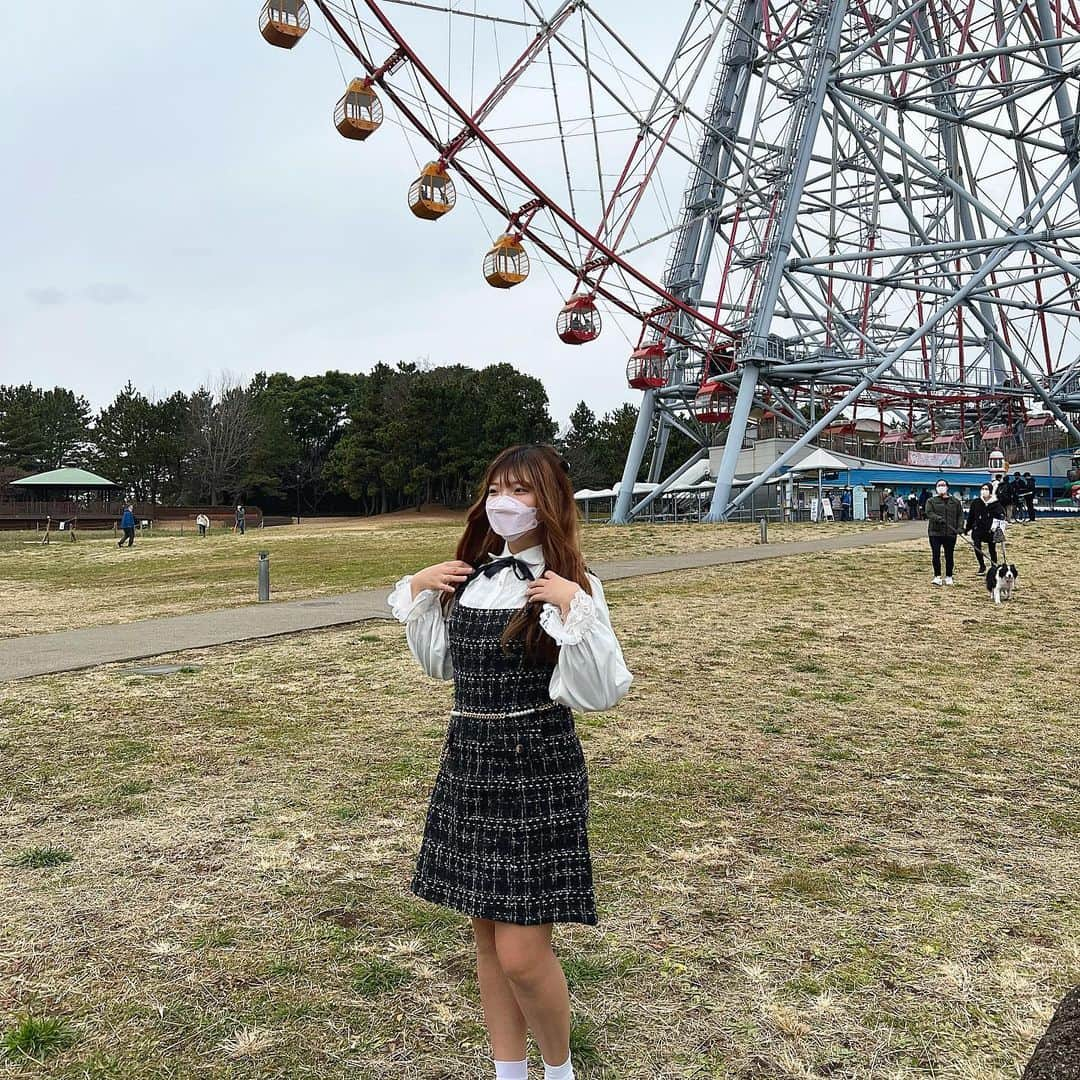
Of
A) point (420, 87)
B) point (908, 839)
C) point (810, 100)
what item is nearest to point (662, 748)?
point (908, 839)

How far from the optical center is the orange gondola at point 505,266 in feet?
71.6

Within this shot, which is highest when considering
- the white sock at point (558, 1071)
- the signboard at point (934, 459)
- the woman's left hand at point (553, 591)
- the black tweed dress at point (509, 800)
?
the signboard at point (934, 459)

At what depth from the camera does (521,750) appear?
2707 millimetres

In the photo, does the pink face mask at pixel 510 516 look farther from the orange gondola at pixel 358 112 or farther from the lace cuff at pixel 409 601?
the orange gondola at pixel 358 112

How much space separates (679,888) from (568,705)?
81.5 inches

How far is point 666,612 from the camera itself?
1321cm

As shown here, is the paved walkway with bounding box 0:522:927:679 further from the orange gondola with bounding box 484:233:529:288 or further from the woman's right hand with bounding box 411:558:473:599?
the woman's right hand with bounding box 411:558:473:599

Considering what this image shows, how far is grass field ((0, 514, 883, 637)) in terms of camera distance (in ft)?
54.1

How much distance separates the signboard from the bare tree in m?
45.2

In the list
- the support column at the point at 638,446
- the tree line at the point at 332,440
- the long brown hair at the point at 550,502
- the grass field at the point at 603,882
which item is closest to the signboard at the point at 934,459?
the support column at the point at 638,446

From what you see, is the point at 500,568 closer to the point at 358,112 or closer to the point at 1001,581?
the point at 1001,581

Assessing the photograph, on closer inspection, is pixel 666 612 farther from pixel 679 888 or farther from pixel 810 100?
pixel 810 100

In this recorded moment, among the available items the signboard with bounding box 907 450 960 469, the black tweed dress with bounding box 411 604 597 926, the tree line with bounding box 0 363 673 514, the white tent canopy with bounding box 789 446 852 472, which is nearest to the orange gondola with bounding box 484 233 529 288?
the white tent canopy with bounding box 789 446 852 472

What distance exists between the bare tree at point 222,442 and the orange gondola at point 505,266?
5090cm
